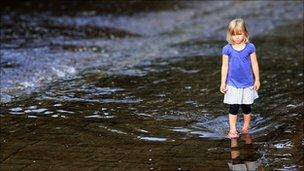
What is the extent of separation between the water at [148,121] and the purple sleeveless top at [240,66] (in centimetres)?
58

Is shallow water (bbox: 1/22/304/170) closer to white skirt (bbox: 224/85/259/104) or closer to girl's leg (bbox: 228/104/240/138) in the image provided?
girl's leg (bbox: 228/104/240/138)

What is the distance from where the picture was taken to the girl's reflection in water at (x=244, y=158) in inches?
201

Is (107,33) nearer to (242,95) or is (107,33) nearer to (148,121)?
(148,121)

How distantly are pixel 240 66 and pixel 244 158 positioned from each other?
1.16 metres

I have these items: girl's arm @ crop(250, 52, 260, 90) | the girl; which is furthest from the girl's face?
girl's arm @ crop(250, 52, 260, 90)

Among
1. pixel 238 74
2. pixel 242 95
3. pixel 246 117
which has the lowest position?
pixel 246 117

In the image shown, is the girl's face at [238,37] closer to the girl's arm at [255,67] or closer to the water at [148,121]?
the girl's arm at [255,67]

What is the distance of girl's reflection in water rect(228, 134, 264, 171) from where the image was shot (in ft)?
16.8

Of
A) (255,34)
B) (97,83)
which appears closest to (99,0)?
(255,34)

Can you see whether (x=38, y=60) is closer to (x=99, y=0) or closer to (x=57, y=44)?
(x=57, y=44)

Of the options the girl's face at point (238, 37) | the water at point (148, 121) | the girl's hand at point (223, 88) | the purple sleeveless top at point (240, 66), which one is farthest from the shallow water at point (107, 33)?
the girl's face at point (238, 37)

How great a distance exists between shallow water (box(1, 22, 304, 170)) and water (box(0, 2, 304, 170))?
1 centimetres

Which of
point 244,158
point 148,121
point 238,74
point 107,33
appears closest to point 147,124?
point 148,121

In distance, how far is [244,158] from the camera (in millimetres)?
5363
